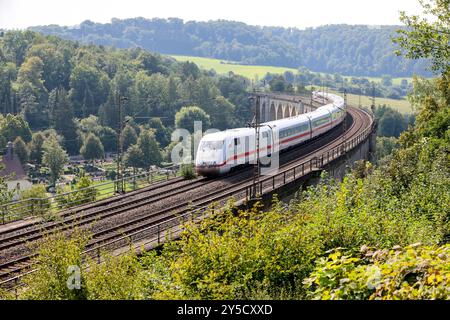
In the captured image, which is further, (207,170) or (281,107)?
(281,107)

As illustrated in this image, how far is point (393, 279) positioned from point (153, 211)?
1710 centimetres

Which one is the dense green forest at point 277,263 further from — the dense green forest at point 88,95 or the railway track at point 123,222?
the dense green forest at point 88,95

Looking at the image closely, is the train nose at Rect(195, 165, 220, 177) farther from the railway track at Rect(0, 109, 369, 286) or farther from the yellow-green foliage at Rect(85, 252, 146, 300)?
the yellow-green foliage at Rect(85, 252, 146, 300)

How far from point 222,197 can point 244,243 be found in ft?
44.6

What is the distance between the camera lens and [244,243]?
501 inches

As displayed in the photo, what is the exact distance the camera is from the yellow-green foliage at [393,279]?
8.43 metres

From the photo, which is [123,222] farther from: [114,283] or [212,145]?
[114,283]

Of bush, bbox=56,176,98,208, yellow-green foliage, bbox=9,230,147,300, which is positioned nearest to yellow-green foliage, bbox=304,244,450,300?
yellow-green foliage, bbox=9,230,147,300

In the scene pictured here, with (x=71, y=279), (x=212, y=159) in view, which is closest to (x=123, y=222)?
(x=212, y=159)

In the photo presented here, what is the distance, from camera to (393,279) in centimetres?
884

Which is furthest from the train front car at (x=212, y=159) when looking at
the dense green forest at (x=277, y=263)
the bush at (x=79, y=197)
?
the dense green forest at (x=277, y=263)

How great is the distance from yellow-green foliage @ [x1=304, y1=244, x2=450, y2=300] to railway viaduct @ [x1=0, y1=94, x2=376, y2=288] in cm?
481

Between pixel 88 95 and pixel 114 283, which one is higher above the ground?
pixel 114 283
